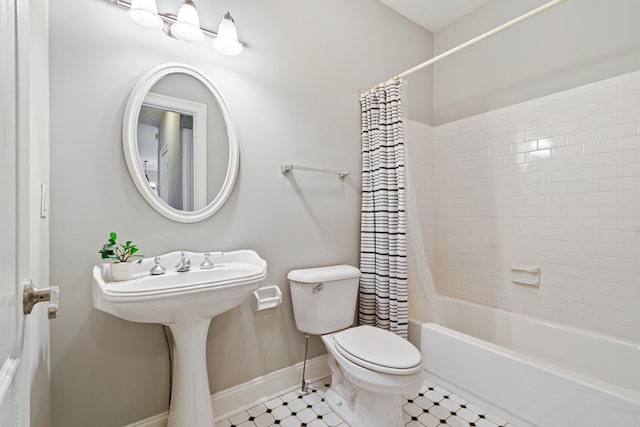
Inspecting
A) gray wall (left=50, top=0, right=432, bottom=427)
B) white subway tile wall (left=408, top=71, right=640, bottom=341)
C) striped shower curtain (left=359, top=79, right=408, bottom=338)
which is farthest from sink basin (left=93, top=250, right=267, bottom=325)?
white subway tile wall (left=408, top=71, right=640, bottom=341)

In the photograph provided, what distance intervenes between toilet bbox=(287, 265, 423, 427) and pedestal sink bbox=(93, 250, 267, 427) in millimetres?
445

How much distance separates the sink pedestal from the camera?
134 cm

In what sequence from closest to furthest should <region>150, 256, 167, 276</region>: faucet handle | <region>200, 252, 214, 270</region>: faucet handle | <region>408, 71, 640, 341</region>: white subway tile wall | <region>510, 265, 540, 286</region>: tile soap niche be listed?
<region>150, 256, 167, 276</region>: faucet handle
<region>200, 252, 214, 270</region>: faucet handle
<region>408, 71, 640, 341</region>: white subway tile wall
<region>510, 265, 540, 286</region>: tile soap niche

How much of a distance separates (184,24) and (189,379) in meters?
1.61

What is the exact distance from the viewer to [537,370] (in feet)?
4.93

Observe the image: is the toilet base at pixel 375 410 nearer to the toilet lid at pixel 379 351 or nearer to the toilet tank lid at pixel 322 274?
the toilet lid at pixel 379 351

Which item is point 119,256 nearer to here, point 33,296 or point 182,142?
point 182,142

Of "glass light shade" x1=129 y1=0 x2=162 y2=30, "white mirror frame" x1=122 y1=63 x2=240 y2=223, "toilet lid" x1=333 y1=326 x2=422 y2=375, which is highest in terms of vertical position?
"glass light shade" x1=129 y1=0 x2=162 y2=30

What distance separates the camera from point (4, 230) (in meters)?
0.41

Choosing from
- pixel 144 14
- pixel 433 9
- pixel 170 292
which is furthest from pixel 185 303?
pixel 433 9

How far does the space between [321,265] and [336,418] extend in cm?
85

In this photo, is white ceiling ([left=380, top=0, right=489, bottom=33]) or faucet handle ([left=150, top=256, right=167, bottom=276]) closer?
faucet handle ([left=150, top=256, right=167, bottom=276])

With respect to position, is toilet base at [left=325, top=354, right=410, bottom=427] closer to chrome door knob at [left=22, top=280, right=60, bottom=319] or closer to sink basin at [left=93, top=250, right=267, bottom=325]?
sink basin at [left=93, top=250, right=267, bottom=325]

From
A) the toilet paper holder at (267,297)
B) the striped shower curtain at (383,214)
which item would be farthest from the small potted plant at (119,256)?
the striped shower curtain at (383,214)
